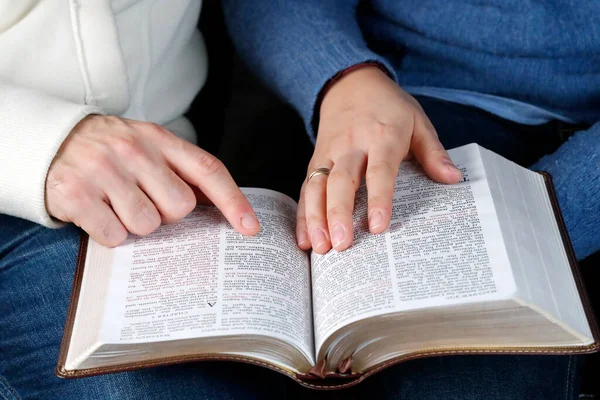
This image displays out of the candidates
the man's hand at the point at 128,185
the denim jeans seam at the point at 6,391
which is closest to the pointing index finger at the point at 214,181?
the man's hand at the point at 128,185

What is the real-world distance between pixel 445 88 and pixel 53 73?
1.69ft

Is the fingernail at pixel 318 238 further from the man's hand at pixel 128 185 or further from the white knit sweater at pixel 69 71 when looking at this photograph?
the white knit sweater at pixel 69 71

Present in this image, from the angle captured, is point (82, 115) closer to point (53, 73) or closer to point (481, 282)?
point (53, 73)

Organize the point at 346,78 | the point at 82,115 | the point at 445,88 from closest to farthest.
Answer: the point at 82,115 → the point at 346,78 → the point at 445,88

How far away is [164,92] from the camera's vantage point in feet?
2.82

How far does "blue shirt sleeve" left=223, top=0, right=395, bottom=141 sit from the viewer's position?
0.83m

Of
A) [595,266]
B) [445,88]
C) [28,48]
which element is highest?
[28,48]

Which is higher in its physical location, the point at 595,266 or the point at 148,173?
the point at 148,173

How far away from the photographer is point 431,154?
0.69 meters

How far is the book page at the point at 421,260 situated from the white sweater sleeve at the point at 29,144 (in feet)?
0.92

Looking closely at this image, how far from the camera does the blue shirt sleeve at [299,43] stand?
828mm

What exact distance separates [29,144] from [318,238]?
0.98 feet

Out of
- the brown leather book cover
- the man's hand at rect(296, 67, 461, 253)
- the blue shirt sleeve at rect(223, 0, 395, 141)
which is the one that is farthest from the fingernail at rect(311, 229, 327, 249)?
the blue shirt sleeve at rect(223, 0, 395, 141)

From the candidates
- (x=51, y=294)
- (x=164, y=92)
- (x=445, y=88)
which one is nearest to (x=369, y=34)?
(x=445, y=88)
